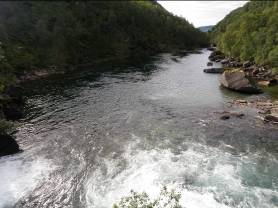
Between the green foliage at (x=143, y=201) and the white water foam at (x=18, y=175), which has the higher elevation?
the green foliage at (x=143, y=201)

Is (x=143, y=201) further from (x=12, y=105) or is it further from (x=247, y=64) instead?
(x=247, y=64)

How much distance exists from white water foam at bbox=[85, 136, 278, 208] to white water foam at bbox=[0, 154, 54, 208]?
5658mm

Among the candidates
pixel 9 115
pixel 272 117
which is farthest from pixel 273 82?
pixel 9 115

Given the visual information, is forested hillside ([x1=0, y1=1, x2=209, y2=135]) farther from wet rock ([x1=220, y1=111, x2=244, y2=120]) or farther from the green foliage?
the green foliage

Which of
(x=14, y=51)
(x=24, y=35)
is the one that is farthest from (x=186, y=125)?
(x=24, y=35)

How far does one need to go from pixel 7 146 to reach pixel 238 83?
44848 millimetres

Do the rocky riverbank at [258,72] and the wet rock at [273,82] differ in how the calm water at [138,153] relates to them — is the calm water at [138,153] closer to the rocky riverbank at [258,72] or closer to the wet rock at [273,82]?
the wet rock at [273,82]

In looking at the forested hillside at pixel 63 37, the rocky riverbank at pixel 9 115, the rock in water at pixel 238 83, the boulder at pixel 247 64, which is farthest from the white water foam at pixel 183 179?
the boulder at pixel 247 64

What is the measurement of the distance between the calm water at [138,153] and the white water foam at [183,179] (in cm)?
10

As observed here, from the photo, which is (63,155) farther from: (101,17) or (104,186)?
(101,17)

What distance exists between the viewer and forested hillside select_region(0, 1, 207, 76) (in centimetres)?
10156

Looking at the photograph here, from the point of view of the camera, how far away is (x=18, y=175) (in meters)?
33.1

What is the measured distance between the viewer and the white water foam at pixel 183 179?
27547 mm

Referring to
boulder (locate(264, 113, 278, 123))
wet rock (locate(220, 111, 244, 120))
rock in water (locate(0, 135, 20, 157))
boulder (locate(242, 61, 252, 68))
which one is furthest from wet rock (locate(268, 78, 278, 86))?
rock in water (locate(0, 135, 20, 157))
